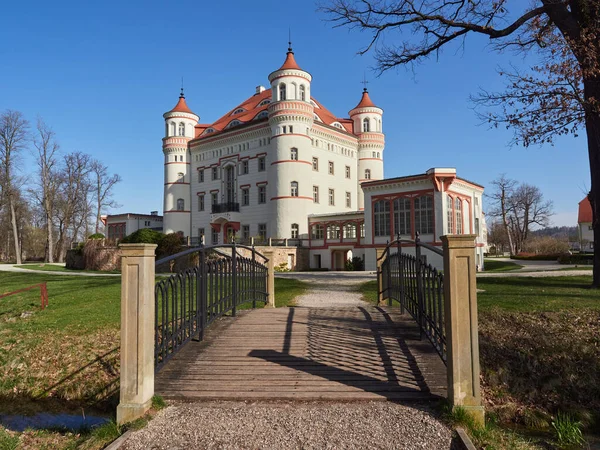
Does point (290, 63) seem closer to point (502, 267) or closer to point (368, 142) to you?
point (368, 142)

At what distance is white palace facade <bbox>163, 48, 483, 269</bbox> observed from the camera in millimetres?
30984

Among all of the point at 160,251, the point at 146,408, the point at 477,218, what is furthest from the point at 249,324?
the point at 477,218

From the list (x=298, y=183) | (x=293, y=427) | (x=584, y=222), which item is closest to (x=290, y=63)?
(x=298, y=183)

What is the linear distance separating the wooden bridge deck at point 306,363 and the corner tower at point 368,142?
Result: 40231mm

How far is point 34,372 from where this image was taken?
7375 millimetres

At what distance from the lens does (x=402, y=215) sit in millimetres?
30859

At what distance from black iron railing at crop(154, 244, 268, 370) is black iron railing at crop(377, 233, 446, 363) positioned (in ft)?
9.74

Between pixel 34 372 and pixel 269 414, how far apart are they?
17.4 ft

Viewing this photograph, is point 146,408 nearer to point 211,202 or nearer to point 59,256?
point 211,202

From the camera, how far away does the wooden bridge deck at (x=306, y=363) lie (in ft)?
15.7

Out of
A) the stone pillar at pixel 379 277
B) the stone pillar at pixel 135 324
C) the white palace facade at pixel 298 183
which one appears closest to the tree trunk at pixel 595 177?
the stone pillar at pixel 379 277

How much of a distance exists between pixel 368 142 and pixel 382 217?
1717cm

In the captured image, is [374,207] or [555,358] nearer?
[555,358]

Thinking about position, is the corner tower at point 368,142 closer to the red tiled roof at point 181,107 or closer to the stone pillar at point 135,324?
the red tiled roof at point 181,107
